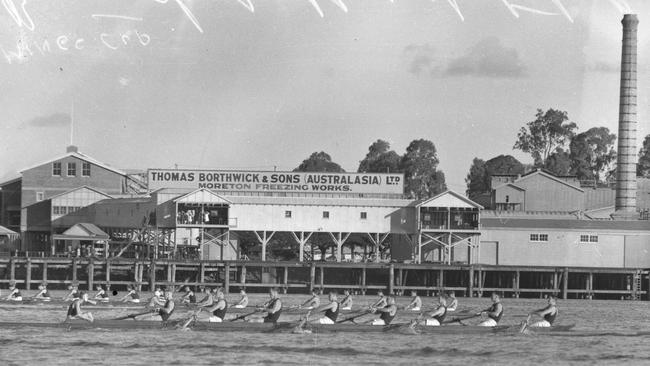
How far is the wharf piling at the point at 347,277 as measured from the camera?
99.6m

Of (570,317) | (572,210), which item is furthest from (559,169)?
(570,317)

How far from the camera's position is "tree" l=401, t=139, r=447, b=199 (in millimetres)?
183625

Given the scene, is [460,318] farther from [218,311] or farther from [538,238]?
[538,238]

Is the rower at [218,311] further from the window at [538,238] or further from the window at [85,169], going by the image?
the window at [85,169]

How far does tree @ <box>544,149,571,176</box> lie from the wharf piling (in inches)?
3157

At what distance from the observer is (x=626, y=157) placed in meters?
124

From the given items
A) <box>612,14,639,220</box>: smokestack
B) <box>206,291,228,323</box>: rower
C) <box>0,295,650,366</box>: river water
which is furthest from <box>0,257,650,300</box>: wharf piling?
<box>0,295,650,366</box>: river water

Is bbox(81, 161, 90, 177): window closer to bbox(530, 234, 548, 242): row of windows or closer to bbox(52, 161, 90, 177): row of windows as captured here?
bbox(52, 161, 90, 177): row of windows

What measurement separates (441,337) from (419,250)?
43970 mm

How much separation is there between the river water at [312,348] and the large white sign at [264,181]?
45.4 metres

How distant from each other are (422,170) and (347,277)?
7901cm

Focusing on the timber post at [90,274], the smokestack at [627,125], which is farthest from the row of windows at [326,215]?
the smokestack at [627,125]

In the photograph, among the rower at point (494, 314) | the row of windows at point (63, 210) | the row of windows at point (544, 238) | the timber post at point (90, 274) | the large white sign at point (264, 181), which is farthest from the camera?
the row of windows at point (63, 210)

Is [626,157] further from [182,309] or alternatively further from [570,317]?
[182,309]
